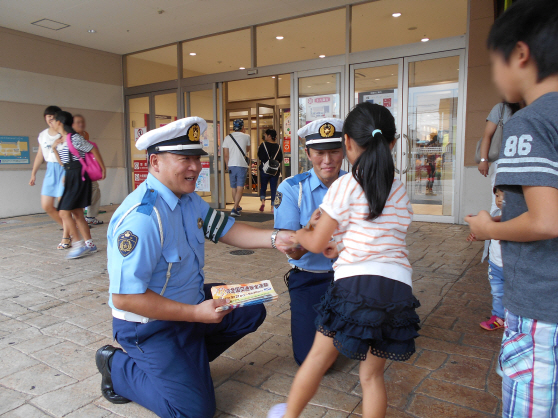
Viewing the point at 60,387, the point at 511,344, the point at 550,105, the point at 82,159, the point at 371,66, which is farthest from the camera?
the point at 371,66

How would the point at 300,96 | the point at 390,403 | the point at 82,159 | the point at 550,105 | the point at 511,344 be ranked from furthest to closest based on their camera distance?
the point at 300,96 < the point at 82,159 < the point at 390,403 < the point at 511,344 < the point at 550,105

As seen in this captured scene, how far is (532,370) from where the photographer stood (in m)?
1.15

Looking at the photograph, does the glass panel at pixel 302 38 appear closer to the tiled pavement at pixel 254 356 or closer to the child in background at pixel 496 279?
the tiled pavement at pixel 254 356

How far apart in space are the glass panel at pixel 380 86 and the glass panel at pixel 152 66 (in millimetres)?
4877

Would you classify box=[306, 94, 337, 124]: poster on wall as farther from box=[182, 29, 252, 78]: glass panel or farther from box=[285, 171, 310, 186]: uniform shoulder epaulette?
box=[285, 171, 310, 186]: uniform shoulder epaulette

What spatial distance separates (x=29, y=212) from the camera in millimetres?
8953

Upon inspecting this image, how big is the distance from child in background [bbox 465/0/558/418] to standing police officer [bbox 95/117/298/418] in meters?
1.14

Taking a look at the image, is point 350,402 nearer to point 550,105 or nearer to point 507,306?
point 507,306

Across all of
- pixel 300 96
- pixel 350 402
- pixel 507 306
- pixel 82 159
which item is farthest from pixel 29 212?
pixel 507 306

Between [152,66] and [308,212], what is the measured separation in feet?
30.9

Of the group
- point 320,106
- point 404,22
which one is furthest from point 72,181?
point 404,22

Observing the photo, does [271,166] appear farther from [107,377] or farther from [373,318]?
[373,318]

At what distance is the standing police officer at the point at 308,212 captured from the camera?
241cm

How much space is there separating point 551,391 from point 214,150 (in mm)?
8785
